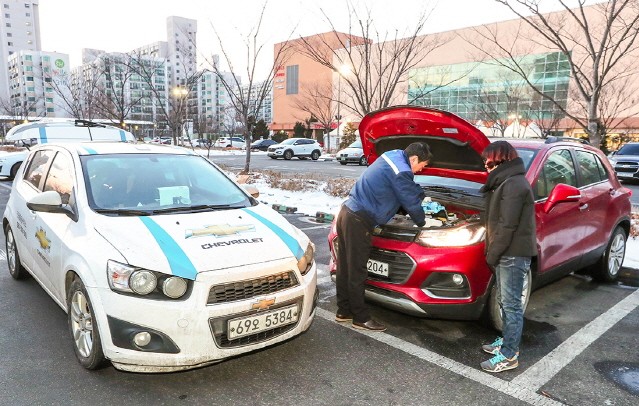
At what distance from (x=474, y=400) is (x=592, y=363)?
3.79 feet

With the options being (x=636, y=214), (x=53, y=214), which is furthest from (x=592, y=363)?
(x=636, y=214)

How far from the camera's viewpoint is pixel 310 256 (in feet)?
10.9

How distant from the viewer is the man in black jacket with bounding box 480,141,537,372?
2.89 metres

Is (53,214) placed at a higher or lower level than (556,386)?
higher

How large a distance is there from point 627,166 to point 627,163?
0.17 meters

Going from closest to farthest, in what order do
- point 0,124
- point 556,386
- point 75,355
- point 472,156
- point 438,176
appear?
point 556,386 → point 75,355 → point 472,156 → point 438,176 → point 0,124

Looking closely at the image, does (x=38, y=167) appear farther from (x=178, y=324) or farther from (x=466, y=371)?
(x=466, y=371)

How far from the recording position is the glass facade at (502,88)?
115 feet

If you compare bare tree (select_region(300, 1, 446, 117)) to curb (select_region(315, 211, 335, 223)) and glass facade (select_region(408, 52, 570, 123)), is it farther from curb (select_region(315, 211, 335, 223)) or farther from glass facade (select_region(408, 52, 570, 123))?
glass facade (select_region(408, 52, 570, 123))

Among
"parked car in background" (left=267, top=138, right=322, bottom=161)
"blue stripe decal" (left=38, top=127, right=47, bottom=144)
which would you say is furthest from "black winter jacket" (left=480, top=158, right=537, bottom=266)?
"parked car in background" (left=267, top=138, right=322, bottom=161)

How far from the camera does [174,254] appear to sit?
275 cm

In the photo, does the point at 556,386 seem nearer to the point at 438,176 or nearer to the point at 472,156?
the point at 472,156

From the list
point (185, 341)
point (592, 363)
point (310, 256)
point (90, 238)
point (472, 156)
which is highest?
point (472, 156)

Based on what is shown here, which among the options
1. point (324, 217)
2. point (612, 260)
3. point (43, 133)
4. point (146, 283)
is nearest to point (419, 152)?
point (146, 283)
